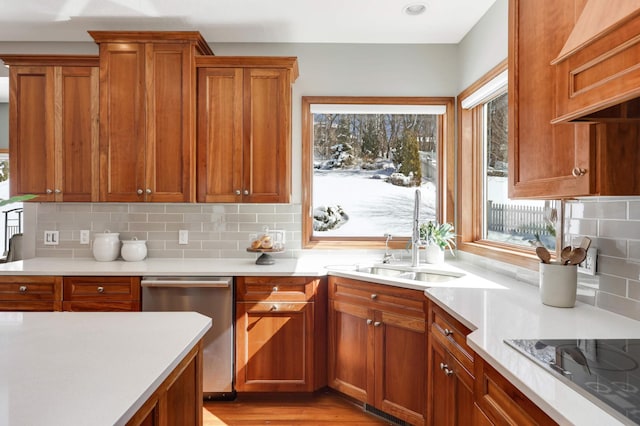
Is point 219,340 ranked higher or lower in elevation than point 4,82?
lower

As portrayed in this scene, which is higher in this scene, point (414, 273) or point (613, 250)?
point (613, 250)

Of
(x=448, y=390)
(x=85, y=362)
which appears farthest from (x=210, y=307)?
(x=85, y=362)

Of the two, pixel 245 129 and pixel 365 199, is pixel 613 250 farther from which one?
pixel 245 129

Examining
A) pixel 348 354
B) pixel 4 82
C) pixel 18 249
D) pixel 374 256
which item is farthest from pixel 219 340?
pixel 4 82

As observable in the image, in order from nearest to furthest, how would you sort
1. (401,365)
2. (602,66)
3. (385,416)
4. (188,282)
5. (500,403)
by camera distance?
(602,66) → (500,403) → (401,365) → (385,416) → (188,282)

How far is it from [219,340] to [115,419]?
2.01m

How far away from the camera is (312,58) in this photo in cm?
338

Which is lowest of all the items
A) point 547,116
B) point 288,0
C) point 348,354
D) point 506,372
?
point 348,354

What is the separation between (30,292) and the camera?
2.78m

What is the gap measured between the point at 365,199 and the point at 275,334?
52.5 inches

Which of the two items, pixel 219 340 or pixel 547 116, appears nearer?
pixel 547 116

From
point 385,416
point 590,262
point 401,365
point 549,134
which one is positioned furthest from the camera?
point 385,416

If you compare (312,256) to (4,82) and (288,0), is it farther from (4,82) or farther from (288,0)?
(4,82)

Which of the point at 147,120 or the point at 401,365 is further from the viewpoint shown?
the point at 147,120
